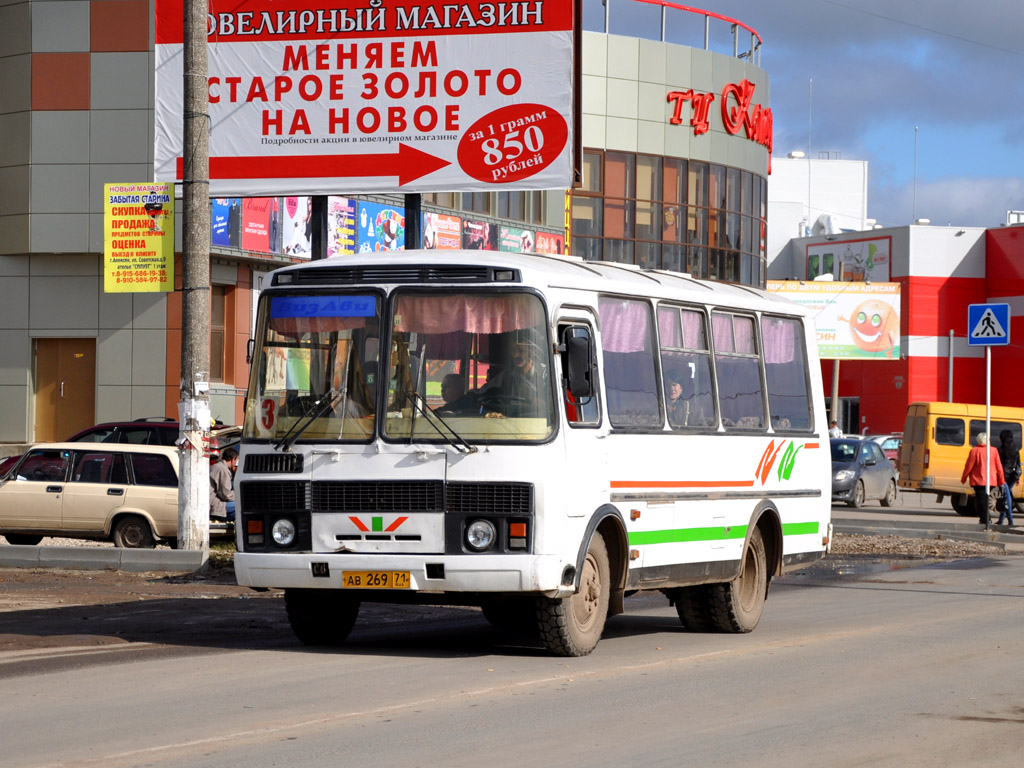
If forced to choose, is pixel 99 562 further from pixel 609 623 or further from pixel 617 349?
pixel 617 349

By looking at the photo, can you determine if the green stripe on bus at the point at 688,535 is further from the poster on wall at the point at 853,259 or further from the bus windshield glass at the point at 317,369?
the poster on wall at the point at 853,259

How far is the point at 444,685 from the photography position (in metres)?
9.81

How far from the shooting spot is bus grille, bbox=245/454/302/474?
1110cm

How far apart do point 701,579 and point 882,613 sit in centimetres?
321

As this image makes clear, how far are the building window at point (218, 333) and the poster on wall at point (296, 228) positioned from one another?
1749 millimetres

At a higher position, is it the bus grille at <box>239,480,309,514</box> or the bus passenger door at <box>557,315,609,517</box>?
the bus passenger door at <box>557,315,609,517</box>

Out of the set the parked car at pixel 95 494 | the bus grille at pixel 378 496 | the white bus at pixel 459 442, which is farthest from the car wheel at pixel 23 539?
the bus grille at pixel 378 496

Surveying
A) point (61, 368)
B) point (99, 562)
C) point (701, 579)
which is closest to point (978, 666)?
point (701, 579)

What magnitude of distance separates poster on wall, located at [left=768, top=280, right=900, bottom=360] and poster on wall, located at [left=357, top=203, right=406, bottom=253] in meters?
33.6

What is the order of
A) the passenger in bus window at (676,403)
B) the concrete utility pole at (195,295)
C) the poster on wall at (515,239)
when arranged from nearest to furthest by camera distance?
the passenger in bus window at (676,403), the concrete utility pole at (195,295), the poster on wall at (515,239)

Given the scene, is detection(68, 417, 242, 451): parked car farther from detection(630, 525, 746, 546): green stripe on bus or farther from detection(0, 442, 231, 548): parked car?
detection(630, 525, 746, 546): green stripe on bus

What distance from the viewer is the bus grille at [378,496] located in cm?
1080

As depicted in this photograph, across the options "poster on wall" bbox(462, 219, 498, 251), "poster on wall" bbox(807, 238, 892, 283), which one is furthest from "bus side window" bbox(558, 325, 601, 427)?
"poster on wall" bbox(807, 238, 892, 283)

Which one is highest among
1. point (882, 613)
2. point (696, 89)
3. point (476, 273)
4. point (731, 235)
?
point (696, 89)
